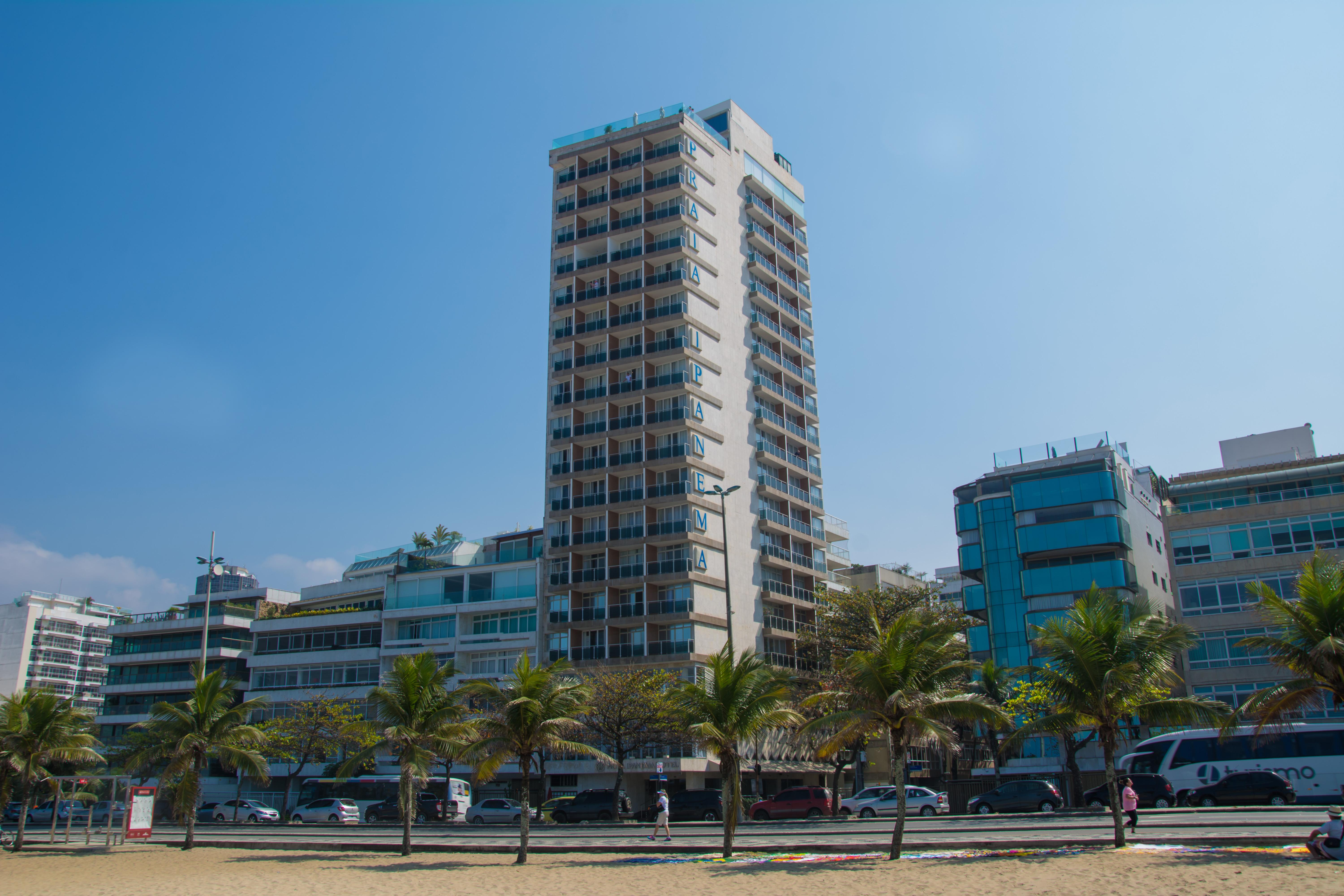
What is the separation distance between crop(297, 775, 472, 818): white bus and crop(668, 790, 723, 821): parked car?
1494cm

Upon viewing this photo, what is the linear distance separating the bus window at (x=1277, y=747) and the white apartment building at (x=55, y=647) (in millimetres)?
154140

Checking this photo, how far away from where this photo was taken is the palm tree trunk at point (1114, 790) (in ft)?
96.6

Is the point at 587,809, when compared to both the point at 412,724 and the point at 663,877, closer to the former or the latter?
the point at 412,724

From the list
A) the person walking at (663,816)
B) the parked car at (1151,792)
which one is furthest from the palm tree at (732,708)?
the parked car at (1151,792)

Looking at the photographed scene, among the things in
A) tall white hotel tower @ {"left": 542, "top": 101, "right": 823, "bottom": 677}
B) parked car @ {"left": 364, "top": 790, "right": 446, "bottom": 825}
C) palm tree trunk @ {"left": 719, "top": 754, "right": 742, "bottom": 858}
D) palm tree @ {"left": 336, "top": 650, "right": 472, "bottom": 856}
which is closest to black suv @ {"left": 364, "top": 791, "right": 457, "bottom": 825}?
parked car @ {"left": 364, "top": 790, "right": 446, "bottom": 825}

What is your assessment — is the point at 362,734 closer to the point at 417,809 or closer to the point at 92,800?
the point at 417,809

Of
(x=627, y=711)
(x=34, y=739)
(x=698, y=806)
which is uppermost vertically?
(x=627, y=711)

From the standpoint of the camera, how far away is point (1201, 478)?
3110 inches

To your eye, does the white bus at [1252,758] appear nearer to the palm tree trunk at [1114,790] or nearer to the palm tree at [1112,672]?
the palm tree at [1112,672]

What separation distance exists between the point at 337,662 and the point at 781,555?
39.0m

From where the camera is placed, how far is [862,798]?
51656 millimetres

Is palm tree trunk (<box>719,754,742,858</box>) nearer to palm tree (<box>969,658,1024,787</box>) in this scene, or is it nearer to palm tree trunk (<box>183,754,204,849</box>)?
palm tree trunk (<box>183,754,204,849</box>)

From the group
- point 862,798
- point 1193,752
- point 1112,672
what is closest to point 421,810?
point 862,798

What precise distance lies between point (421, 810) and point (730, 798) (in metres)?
35.1
